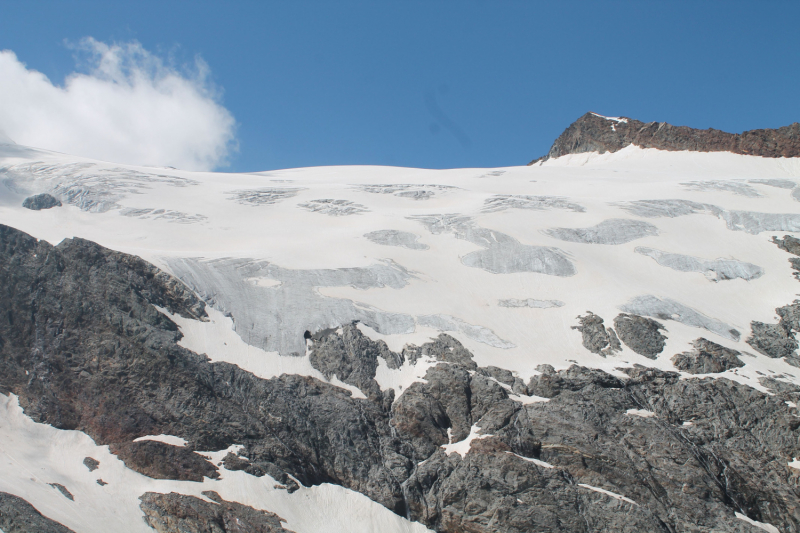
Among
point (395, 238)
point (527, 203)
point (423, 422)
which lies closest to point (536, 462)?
point (423, 422)

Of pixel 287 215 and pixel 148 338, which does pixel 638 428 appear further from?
pixel 287 215

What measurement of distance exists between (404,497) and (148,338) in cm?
1283

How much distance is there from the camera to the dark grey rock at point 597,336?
23328mm

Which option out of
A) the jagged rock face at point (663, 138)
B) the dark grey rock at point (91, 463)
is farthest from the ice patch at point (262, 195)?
the jagged rock face at point (663, 138)

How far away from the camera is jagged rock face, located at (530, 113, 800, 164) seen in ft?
220

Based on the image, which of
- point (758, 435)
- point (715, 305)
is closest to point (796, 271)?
point (715, 305)

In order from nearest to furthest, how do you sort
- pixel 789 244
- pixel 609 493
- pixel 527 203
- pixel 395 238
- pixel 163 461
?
pixel 609 493 < pixel 163 461 < pixel 789 244 < pixel 395 238 < pixel 527 203

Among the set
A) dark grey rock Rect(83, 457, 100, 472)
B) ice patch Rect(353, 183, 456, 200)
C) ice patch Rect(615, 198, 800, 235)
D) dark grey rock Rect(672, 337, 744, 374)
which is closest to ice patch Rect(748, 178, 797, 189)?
ice patch Rect(615, 198, 800, 235)

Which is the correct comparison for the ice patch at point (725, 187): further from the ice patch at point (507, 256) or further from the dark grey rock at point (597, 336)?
the dark grey rock at point (597, 336)

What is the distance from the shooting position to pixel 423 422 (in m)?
20.4

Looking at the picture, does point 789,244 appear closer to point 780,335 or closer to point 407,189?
point 780,335

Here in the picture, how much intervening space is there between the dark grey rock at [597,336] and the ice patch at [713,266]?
10438 millimetres

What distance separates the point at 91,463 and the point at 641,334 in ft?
80.5

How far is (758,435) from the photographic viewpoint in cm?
1875
